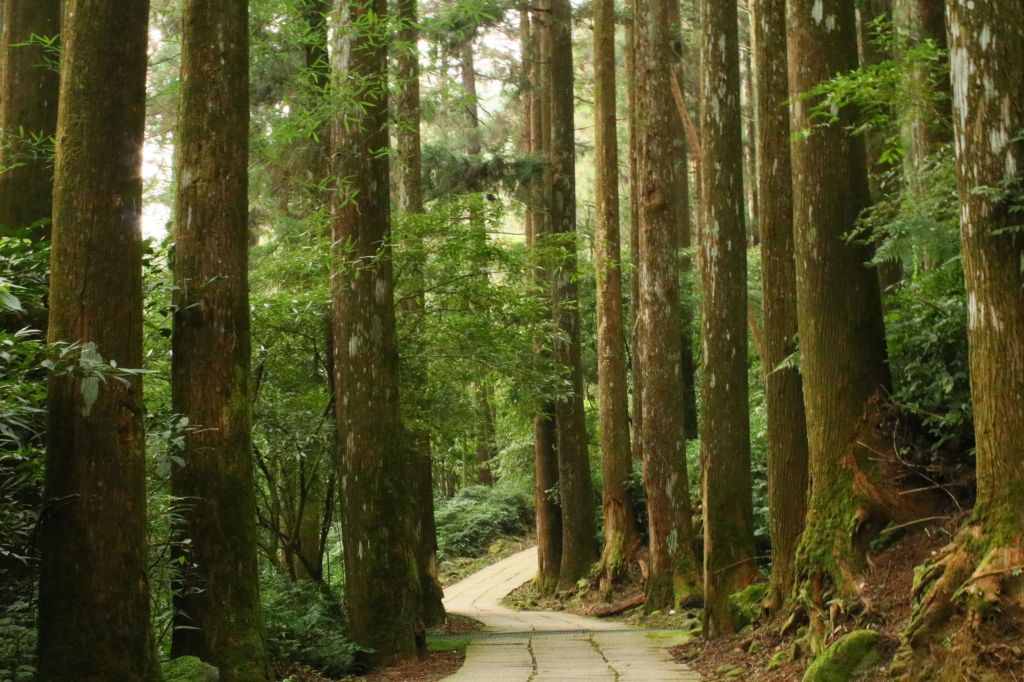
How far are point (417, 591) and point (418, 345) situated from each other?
369cm

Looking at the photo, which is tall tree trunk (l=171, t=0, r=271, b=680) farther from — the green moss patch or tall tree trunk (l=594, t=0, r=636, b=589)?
tall tree trunk (l=594, t=0, r=636, b=589)

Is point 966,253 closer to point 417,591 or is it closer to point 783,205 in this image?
point 783,205

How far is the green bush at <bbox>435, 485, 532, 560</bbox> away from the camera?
31.5 metres

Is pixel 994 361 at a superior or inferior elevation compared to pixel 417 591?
superior

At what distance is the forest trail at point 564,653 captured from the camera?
26.9ft

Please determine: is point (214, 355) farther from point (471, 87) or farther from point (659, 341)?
point (471, 87)

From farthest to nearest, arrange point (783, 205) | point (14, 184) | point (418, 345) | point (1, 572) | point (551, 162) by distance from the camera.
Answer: point (551, 162) → point (418, 345) → point (783, 205) → point (14, 184) → point (1, 572)

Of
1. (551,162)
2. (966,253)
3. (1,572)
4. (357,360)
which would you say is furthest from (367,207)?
(551,162)

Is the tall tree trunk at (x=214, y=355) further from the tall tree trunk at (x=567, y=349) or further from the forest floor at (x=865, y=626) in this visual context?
the tall tree trunk at (x=567, y=349)

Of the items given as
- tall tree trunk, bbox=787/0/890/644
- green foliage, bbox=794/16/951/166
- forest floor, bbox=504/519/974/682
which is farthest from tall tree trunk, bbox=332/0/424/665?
green foliage, bbox=794/16/951/166

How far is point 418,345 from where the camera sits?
12.4 m

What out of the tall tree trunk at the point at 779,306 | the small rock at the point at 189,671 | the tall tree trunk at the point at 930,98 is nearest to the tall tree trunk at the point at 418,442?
the tall tree trunk at the point at 779,306

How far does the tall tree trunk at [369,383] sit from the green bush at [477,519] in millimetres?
21017

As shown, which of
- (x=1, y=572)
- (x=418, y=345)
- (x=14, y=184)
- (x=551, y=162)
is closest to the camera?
(x=1, y=572)
